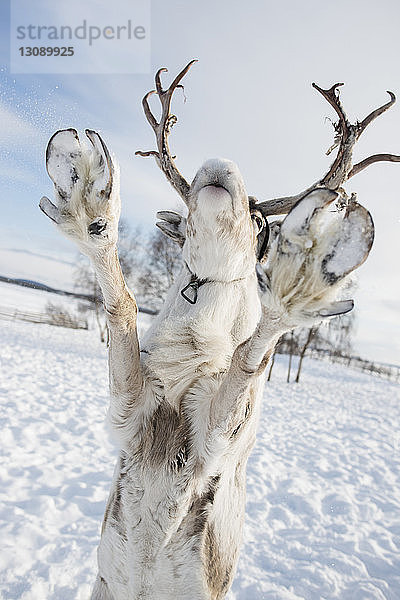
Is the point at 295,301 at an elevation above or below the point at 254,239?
below

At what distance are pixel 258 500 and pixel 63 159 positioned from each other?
5.57 meters

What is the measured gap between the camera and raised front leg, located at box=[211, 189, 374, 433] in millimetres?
1268

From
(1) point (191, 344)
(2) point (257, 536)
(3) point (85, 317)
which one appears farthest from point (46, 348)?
(3) point (85, 317)

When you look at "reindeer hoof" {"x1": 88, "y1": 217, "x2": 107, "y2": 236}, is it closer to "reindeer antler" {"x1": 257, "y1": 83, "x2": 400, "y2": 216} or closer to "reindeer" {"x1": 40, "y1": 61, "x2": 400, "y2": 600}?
"reindeer" {"x1": 40, "y1": 61, "x2": 400, "y2": 600}

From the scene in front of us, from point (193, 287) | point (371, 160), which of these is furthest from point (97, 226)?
point (371, 160)

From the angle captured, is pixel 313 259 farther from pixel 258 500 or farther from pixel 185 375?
pixel 258 500

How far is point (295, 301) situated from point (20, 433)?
261 inches

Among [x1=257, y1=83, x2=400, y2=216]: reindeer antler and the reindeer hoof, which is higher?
[x1=257, y1=83, x2=400, y2=216]: reindeer antler

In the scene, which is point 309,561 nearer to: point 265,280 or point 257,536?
point 257,536

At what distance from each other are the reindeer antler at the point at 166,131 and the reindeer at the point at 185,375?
0.58 meters

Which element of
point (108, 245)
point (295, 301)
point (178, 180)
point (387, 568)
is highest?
point (178, 180)

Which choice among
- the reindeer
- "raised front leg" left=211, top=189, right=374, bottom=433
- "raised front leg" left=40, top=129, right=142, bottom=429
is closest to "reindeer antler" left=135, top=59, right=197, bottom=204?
the reindeer

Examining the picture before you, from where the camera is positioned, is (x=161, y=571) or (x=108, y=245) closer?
(x=108, y=245)

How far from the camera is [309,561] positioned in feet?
14.3
